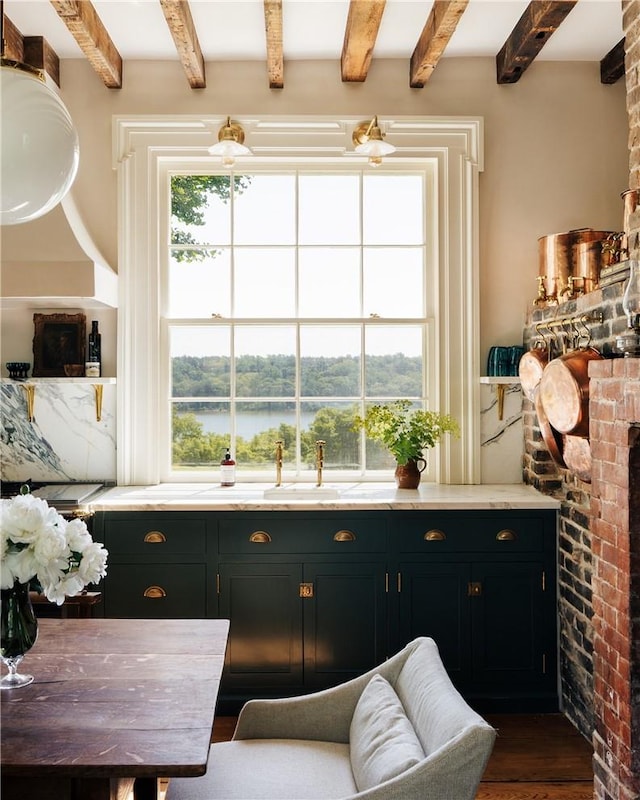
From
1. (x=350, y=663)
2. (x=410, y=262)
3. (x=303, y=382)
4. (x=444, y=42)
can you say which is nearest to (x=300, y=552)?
(x=350, y=663)

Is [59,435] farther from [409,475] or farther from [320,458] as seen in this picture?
[409,475]

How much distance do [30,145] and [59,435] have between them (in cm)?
268

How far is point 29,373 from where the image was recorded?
3699 millimetres

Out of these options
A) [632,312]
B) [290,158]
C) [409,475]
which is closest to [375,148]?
[290,158]

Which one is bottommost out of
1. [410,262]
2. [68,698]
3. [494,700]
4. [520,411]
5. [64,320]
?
[494,700]

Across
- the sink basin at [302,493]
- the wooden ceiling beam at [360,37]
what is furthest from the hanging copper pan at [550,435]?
the wooden ceiling beam at [360,37]

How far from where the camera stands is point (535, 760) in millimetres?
2859

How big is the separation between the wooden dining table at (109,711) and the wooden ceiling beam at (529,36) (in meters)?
2.92

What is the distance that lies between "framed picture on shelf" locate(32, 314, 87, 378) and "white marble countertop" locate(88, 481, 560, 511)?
730mm

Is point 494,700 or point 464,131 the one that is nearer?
point 494,700

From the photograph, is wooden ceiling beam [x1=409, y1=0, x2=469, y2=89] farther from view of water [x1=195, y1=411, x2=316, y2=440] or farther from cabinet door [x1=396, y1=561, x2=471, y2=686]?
cabinet door [x1=396, y1=561, x2=471, y2=686]

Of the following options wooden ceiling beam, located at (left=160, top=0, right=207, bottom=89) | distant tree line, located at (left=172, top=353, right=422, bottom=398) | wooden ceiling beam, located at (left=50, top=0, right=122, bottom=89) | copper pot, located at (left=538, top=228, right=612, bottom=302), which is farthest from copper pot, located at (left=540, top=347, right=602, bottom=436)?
wooden ceiling beam, located at (left=50, top=0, right=122, bottom=89)

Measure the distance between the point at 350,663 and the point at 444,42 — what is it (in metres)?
2.96

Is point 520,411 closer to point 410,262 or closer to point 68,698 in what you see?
point 410,262
